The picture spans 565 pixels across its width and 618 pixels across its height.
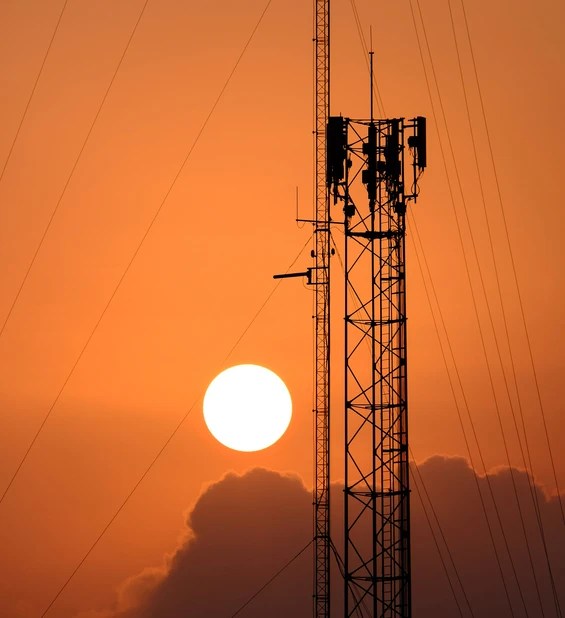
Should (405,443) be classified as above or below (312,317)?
below

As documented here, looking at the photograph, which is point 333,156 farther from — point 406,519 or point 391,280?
point 406,519

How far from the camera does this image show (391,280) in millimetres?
41094

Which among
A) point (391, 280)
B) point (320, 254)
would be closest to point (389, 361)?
point (391, 280)

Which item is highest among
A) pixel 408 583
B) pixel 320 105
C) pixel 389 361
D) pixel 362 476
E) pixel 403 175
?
pixel 320 105

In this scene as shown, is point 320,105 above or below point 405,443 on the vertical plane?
above

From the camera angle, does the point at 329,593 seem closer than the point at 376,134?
No

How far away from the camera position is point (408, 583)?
40062 mm

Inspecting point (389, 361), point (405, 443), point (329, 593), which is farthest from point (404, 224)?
point (329, 593)

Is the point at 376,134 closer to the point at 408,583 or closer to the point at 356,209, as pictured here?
the point at 356,209

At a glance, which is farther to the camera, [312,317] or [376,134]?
[312,317]

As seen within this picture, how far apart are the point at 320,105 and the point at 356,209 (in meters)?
8.96

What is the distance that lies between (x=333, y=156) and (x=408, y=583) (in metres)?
13.8

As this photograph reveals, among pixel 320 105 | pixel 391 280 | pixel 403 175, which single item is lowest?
pixel 391 280

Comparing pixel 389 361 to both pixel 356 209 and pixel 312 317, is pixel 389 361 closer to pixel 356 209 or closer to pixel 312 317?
A: pixel 356 209
